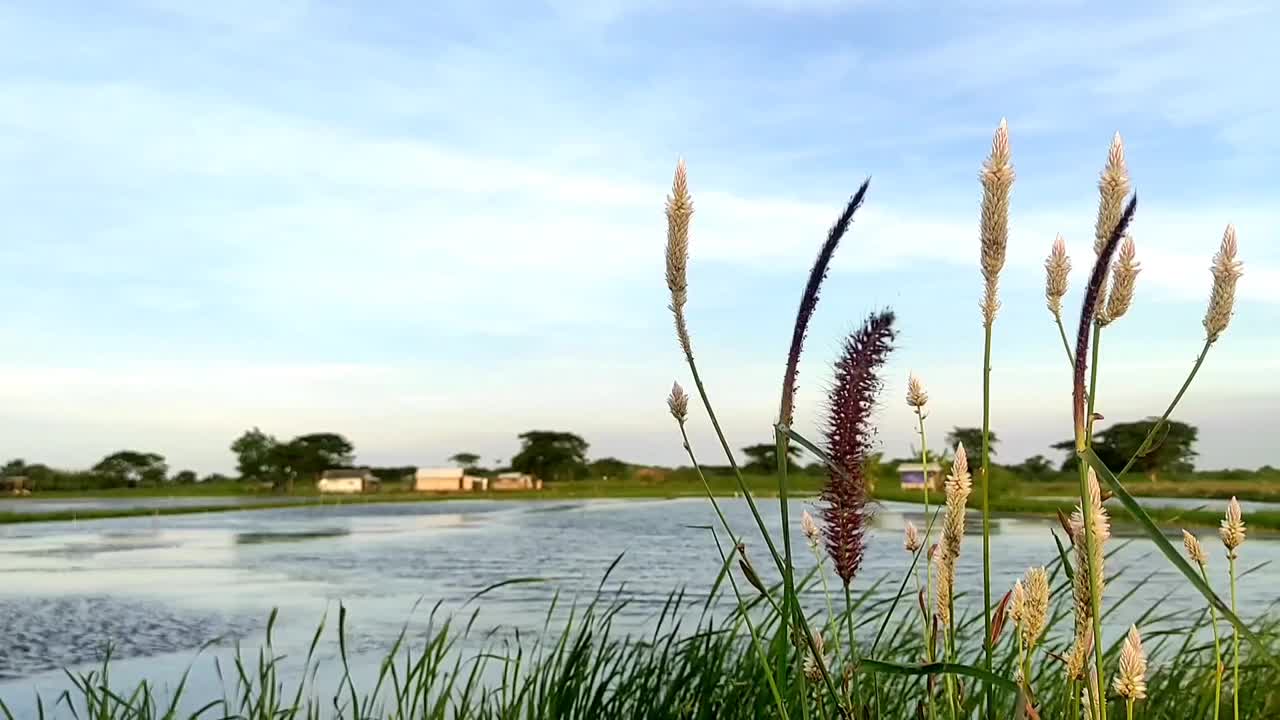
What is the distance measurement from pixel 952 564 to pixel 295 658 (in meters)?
11.3

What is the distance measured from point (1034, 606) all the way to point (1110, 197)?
2.08ft

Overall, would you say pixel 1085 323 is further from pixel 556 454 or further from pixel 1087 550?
pixel 556 454

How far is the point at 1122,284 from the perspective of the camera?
65.9 inches

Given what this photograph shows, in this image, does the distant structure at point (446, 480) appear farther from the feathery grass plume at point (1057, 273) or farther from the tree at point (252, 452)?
the feathery grass plume at point (1057, 273)

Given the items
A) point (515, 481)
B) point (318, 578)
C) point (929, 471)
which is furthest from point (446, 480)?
point (929, 471)

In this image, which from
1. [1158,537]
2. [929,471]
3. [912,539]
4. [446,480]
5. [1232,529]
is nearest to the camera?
[1158,537]

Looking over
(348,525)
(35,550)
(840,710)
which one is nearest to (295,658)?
(840,710)

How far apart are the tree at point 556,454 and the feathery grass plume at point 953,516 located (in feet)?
364

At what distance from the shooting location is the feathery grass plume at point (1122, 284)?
5.47 ft

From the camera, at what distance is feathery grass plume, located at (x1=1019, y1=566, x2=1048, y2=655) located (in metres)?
1.86

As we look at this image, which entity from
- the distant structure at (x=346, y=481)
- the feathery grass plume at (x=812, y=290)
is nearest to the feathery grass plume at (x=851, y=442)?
the feathery grass plume at (x=812, y=290)

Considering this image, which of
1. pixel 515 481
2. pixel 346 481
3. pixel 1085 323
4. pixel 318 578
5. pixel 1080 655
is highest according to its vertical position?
pixel 1085 323

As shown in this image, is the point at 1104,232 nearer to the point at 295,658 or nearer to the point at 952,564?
the point at 952,564

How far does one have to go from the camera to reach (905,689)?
4.36 m
